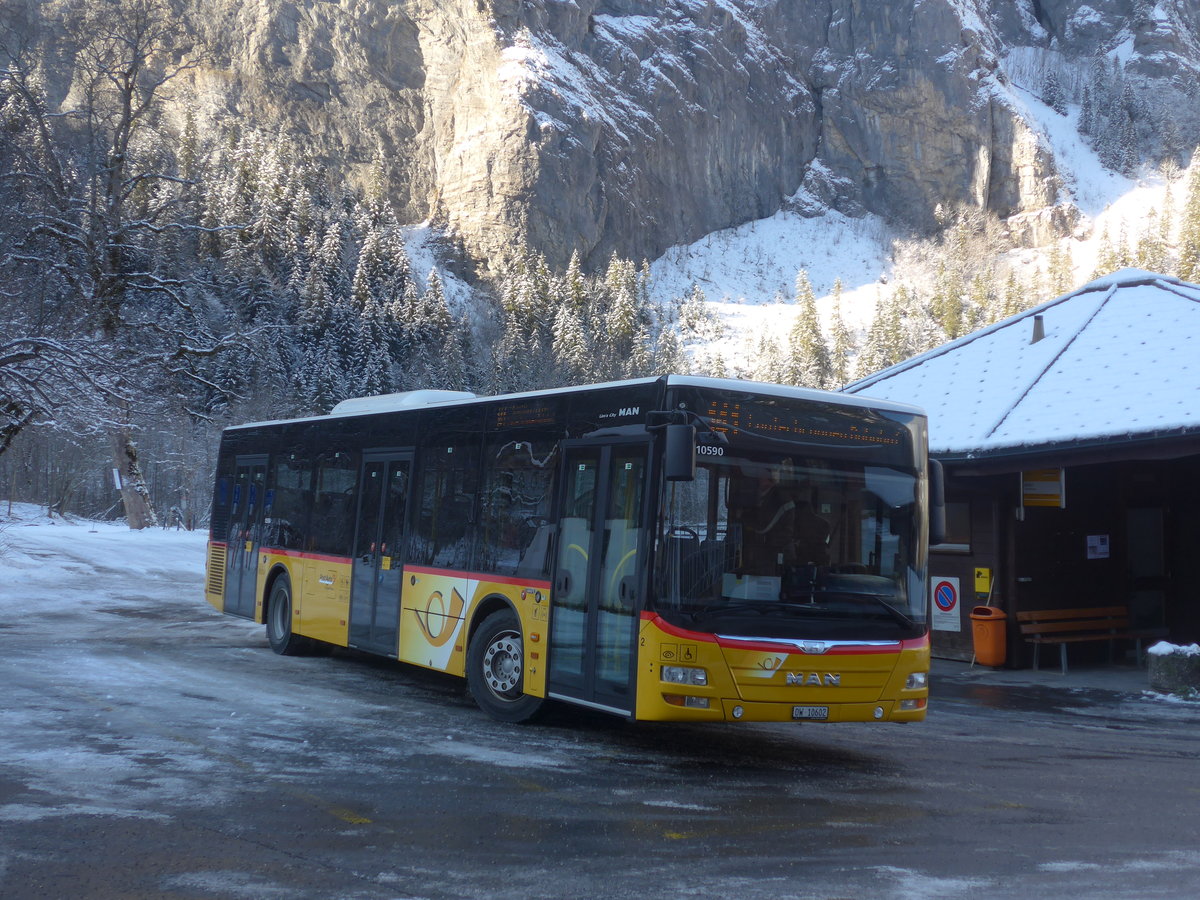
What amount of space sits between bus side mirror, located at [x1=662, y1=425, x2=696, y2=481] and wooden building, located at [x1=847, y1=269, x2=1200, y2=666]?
25.3 ft

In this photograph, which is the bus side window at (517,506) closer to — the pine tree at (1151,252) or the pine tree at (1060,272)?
the pine tree at (1151,252)

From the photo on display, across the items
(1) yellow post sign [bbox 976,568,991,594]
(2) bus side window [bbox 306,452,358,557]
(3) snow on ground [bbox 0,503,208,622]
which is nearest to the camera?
(2) bus side window [bbox 306,452,358,557]

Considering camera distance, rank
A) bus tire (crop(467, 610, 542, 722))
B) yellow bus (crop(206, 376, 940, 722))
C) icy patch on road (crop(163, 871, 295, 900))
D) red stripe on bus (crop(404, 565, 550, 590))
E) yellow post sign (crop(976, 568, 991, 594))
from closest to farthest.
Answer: icy patch on road (crop(163, 871, 295, 900))
yellow bus (crop(206, 376, 940, 722))
red stripe on bus (crop(404, 565, 550, 590))
bus tire (crop(467, 610, 542, 722))
yellow post sign (crop(976, 568, 991, 594))

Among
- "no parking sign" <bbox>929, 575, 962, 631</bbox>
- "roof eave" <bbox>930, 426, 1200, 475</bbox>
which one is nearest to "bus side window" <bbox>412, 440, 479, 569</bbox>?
"roof eave" <bbox>930, 426, 1200, 475</bbox>

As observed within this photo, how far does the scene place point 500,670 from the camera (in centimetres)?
937

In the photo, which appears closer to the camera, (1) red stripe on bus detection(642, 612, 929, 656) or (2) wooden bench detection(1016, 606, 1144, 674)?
(1) red stripe on bus detection(642, 612, 929, 656)

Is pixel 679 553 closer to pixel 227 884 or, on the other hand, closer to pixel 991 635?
pixel 227 884

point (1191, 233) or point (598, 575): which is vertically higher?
point (1191, 233)

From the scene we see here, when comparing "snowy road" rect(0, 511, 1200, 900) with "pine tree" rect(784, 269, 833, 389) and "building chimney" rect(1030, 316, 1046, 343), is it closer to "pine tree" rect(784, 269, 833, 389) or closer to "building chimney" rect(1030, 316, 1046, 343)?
"building chimney" rect(1030, 316, 1046, 343)

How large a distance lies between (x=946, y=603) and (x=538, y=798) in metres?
10.1

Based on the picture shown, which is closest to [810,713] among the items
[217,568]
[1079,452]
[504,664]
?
[504,664]

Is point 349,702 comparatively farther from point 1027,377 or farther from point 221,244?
point 221,244

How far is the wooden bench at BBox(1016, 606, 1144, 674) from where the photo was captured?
14.6m

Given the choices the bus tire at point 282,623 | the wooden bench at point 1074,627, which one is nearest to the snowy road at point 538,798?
the bus tire at point 282,623
